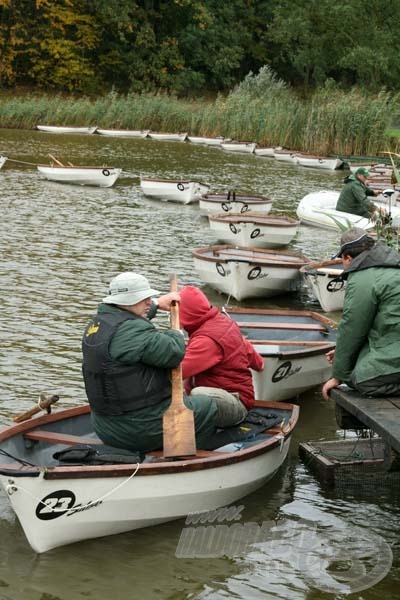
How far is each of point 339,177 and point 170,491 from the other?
26368 mm

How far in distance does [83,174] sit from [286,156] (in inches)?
405

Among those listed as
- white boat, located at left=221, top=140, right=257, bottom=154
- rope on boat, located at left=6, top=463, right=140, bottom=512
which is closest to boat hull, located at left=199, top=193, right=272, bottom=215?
white boat, located at left=221, top=140, right=257, bottom=154

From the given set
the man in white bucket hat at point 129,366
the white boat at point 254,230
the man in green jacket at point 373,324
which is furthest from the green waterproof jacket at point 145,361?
the white boat at point 254,230

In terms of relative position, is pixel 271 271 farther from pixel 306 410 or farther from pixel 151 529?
pixel 151 529

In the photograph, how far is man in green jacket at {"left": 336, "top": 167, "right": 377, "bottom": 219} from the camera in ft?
63.5

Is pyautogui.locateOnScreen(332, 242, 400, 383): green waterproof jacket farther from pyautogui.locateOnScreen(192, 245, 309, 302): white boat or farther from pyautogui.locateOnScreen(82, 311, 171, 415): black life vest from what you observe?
pyautogui.locateOnScreen(192, 245, 309, 302): white boat

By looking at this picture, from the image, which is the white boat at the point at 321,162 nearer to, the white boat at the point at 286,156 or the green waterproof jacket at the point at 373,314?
the white boat at the point at 286,156

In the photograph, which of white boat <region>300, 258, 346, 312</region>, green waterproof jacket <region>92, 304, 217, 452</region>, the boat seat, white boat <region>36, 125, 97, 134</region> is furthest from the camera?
white boat <region>36, 125, 97, 134</region>

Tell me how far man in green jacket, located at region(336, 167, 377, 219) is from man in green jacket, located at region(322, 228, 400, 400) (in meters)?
12.2

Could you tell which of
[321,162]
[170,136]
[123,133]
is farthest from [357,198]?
[123,133]

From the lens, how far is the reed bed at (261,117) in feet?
116

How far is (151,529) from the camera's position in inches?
281

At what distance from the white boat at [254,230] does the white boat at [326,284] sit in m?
4.35

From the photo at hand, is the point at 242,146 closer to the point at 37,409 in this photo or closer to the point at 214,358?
the point at 214,358
